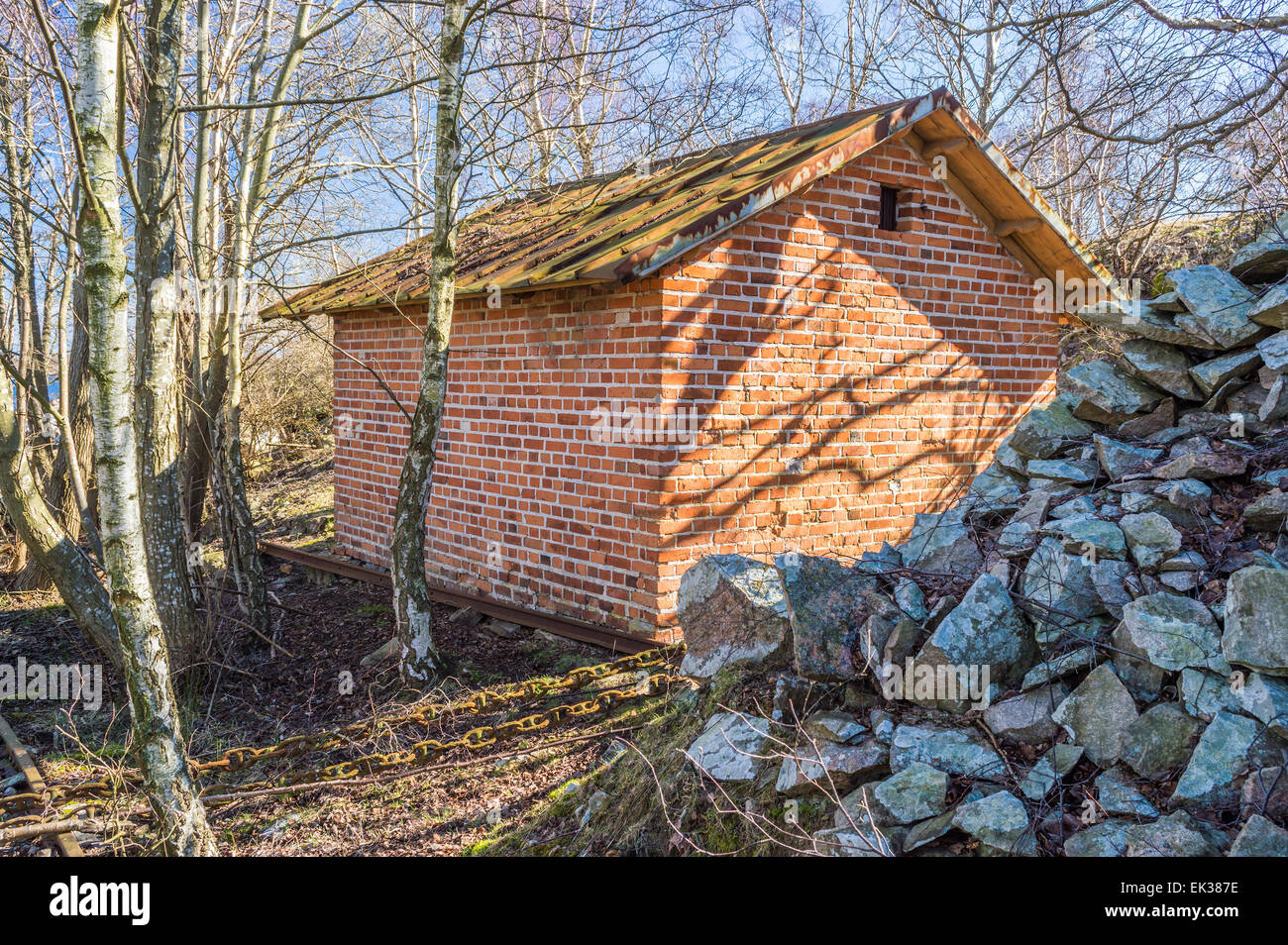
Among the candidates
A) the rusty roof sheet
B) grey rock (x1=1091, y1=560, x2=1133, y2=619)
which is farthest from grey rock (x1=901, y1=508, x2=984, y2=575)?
the rusty roof sheet

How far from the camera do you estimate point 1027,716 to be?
3416mm

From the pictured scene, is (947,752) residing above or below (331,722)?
above

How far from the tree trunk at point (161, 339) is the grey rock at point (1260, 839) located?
6.56 m

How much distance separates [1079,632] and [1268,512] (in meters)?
0.99

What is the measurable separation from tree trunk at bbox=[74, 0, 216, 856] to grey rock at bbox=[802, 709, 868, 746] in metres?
2.66

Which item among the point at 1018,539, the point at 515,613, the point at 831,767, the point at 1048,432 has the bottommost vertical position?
the point at 515,613

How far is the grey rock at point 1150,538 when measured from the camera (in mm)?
3729

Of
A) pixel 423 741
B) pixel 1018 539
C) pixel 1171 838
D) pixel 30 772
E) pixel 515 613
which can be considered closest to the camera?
pixel 1171 838

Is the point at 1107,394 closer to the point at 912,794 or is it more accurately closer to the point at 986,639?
the point at 986,639

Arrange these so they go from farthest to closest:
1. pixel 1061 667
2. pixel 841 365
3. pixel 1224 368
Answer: pixel 841 365 → pixel 1224 368 → pixel 1061 667

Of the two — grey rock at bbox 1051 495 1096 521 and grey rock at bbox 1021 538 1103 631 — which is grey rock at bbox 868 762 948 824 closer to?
grey rock at bbox 1021 538 1103 631

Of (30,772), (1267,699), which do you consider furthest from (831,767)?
(30,772)

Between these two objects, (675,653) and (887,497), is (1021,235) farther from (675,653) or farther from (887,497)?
Result: (675,653)

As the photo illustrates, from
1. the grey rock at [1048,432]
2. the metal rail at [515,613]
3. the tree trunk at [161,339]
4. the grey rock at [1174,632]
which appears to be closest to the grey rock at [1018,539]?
the grey rock at [1174,632]
